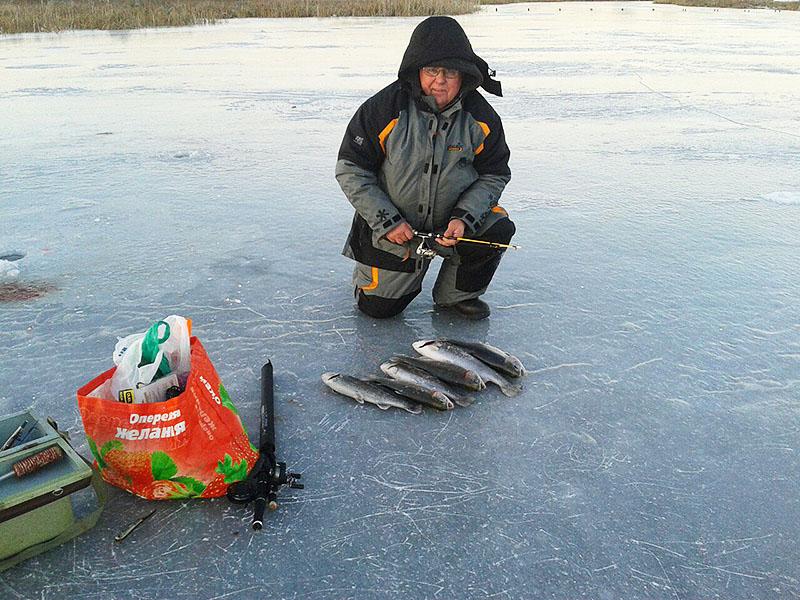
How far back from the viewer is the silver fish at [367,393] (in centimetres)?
272

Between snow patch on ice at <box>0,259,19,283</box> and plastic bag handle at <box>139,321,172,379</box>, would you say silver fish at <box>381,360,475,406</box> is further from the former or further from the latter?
snow patch on ice at <box>0,259,19,283</box>

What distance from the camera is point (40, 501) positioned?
1855 mm

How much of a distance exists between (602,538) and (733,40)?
20040 mm

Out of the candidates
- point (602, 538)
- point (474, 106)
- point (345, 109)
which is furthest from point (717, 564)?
point (345, 109)

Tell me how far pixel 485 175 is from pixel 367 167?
0.59 m

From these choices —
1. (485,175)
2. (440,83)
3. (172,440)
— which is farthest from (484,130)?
(172,440)

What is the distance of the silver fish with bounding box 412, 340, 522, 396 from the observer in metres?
2.87

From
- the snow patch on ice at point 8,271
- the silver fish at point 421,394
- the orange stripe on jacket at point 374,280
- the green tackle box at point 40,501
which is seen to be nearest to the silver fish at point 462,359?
the silver fish at point 421,394

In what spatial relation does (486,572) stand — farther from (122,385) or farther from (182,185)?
(182,185)

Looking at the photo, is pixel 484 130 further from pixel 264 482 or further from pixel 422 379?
pixel 264 482

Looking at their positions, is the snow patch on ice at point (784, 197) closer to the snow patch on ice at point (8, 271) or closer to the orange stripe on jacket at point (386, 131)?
the orange stripe on jacket at point (386, 131)

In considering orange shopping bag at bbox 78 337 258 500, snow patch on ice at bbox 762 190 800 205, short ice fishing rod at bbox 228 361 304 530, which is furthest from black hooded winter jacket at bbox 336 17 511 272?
snow patch on ice at bbox 762 190 800 205

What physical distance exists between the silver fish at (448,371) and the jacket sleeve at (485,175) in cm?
74

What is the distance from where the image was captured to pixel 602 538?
2070mm
